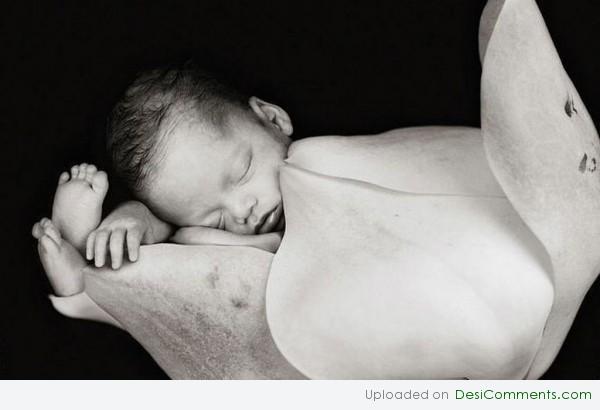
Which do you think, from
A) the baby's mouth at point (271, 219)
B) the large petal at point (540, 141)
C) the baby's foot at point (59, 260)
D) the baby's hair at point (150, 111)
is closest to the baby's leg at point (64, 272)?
the baby's foot at point (59, 260)

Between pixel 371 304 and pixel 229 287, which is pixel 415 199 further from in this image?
pixel 229 287

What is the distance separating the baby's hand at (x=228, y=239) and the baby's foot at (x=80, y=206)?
136 mm

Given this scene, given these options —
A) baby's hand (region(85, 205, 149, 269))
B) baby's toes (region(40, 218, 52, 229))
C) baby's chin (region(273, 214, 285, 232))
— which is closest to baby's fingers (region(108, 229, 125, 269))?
baby's hand (region(85, 205, 149, 269))

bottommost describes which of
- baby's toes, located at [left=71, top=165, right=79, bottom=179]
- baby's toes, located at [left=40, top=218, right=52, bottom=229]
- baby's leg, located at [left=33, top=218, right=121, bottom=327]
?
baby's leg, located at [left=33, top=218, right=121, bottom=327]

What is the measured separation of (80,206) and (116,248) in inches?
4.0

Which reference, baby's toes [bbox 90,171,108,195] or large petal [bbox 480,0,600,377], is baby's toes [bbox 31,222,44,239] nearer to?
baby's toes [bbox 90,171,108,195]

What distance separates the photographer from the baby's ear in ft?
6.45

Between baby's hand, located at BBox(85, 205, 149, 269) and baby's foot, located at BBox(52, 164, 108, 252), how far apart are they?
0.9 inches

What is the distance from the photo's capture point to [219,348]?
1.82m

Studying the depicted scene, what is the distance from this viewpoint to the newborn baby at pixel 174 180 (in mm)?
1820

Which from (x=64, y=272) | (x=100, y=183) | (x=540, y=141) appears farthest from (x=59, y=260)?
(x=540, y=141)

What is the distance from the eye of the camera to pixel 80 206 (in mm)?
1869

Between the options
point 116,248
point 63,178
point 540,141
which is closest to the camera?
point 540,141

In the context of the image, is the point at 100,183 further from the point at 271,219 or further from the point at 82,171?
the point at 271,219
